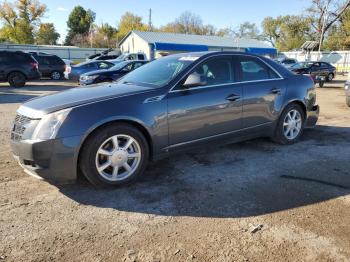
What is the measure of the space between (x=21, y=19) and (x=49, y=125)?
70.3m

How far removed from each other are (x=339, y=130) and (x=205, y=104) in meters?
3.99

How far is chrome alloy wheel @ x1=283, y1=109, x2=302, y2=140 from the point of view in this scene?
5.78 meters

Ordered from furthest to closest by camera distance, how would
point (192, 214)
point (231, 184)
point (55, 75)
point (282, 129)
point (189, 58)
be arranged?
point (55, 75)
point (282, 129)
point (189, 58)
point (231, 184)
point (192, 214)

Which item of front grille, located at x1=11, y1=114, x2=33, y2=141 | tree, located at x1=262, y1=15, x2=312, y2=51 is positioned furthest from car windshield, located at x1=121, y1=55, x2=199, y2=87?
tree, located at x1=262, y1=15, x2=312, y2=51

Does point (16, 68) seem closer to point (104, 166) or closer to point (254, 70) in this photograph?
point (254, 70)

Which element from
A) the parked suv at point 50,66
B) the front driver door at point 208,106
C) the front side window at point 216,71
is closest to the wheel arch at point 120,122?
the front driver door at point 208,106

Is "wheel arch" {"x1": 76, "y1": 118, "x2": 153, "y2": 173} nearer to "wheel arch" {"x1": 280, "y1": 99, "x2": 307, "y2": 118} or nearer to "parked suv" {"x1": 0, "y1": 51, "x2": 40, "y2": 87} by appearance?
"wheel arch" {"x1": 280, "y1": 99, "x2": 307, "y2": 118}

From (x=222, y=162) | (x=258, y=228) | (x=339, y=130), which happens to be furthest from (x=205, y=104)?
(x=339, y=130)

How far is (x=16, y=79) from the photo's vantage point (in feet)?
53.6

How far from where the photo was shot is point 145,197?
149 inches

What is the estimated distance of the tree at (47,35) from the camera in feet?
250

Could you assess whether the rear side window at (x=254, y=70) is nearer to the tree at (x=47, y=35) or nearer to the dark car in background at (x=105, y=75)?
the dark car in background at (x=105, y=75)

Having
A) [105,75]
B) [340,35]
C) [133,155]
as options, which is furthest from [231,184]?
[340,35]

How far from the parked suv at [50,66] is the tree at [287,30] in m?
51.3
